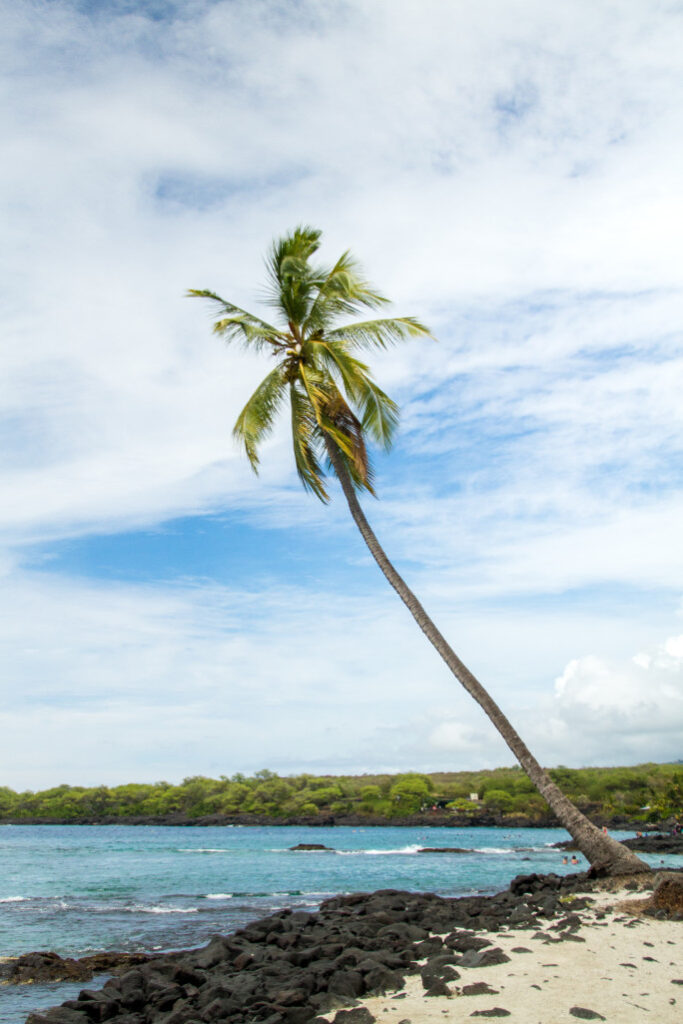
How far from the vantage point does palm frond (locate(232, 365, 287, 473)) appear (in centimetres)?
1577

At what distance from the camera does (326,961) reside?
9.06 meters

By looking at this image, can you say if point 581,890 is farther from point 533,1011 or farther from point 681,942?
point 533,1011

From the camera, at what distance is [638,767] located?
348ft

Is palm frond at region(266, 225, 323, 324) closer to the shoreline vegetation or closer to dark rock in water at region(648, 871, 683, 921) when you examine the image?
dark rock in water at region(648, 871, 683, 921)

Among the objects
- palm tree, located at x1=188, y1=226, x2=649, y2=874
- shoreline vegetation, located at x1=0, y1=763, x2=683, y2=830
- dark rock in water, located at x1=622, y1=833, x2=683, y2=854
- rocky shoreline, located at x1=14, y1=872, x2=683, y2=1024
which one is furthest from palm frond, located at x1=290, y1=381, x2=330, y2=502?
shoreline vegetation, located at x1=0, y1=763, x2=683, y2=830

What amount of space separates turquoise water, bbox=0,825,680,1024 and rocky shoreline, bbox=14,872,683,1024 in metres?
1.98

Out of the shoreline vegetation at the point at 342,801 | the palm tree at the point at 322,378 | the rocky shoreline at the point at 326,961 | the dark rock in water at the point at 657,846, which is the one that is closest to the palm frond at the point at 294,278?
the palm tree at the point at 322,378

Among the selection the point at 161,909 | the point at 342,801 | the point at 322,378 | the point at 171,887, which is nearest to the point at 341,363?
the point at 322,378

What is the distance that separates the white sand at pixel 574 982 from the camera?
21.2 ft

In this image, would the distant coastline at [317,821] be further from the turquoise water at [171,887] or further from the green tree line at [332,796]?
→ the turquoise water at [171,887]

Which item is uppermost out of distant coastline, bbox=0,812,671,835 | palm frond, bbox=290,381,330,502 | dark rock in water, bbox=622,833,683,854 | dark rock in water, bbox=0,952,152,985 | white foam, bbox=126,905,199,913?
palm frond, bbox=290,381,330,502

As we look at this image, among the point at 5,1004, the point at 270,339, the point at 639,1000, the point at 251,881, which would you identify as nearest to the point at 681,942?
the point at 639,1000

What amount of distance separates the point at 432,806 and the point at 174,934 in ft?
336

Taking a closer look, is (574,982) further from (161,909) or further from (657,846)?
(657,846)
